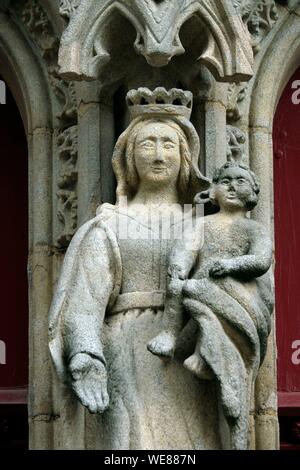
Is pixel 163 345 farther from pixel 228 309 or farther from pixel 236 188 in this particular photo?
pixel 236 188

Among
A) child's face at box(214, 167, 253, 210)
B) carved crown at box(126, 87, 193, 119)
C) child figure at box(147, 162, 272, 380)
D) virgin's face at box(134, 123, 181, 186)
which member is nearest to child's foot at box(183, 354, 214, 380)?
child figure at box(147, 162, 272, 380)

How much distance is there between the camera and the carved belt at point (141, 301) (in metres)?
14.3

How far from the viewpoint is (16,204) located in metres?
15.6

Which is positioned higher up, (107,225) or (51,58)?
(51,58)

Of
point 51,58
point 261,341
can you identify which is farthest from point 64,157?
point 261,341

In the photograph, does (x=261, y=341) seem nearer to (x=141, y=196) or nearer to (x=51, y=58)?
(x=141, y=196)

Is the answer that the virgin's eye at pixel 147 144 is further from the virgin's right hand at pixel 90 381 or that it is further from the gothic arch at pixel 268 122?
the virgin's right hand at pixel 90 381

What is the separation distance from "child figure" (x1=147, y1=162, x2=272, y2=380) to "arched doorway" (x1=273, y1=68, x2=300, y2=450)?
47.6 inches

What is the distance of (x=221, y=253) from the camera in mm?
14219

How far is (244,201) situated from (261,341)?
67 cm

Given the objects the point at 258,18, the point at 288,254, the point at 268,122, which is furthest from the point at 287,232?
the point at 258,18

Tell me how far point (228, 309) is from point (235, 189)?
0.64m

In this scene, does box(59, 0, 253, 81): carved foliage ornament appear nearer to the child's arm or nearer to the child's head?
the child's head

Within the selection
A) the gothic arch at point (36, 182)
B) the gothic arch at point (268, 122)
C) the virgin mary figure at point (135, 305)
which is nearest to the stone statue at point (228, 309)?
the virgin mary figure at point (135, 305)
